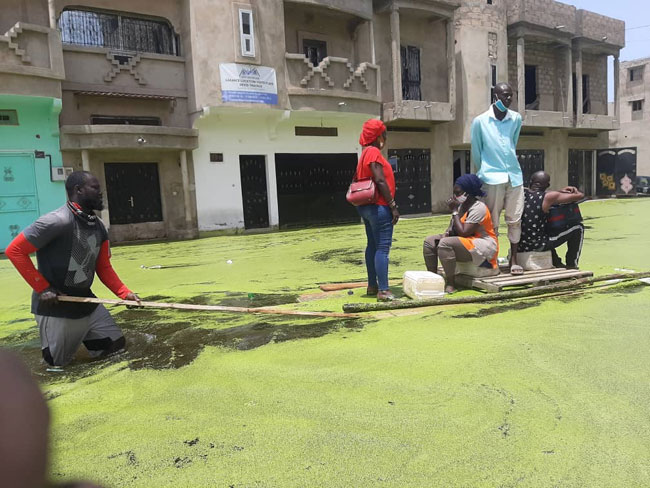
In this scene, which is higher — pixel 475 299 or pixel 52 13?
pixel 52 13

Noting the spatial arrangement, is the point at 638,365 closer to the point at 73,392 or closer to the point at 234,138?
the point at 73,392

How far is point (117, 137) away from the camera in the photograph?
1174 cm

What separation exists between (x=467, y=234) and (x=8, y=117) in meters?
11.0

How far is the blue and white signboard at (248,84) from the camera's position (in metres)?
12.8

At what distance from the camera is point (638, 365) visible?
283 centimetres

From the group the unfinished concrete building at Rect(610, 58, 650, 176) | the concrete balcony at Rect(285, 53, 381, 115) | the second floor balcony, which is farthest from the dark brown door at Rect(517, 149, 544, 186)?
the concrete balcony at Rect(285, 53, 381, 115)

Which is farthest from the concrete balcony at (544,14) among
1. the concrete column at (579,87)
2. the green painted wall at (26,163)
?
the green painted wall at (26,163)

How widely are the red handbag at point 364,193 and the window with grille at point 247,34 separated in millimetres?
9625

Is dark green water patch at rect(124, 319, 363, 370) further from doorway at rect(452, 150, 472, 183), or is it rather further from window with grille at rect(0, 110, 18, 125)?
doorway at rect(452, 150, 472, 183)

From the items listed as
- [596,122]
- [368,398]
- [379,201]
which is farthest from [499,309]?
[596,122]

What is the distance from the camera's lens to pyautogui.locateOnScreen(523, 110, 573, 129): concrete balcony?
65.1 ft

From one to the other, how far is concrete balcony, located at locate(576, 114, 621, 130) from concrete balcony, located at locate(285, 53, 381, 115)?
1126 cm

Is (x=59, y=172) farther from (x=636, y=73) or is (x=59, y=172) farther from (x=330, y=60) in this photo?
(x=636, y=73)

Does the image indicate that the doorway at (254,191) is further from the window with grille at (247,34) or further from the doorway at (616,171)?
the doorway at (616,171)
